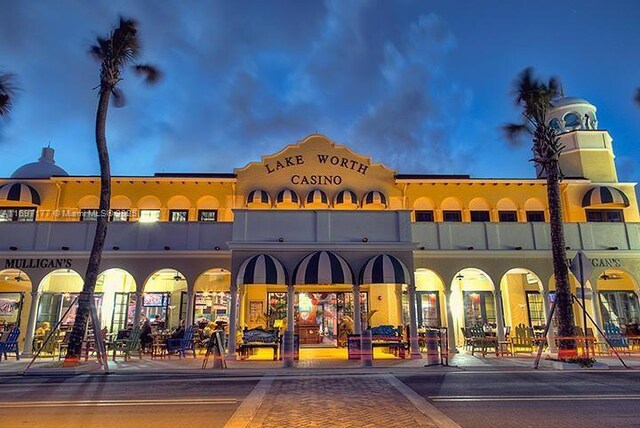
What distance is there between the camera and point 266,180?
24234 mm

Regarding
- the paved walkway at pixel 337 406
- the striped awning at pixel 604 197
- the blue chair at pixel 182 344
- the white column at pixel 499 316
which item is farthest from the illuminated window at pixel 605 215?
the blue chair at pixel 182 344

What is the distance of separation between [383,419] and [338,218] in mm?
12014

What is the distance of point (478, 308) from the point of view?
23828 millimetres

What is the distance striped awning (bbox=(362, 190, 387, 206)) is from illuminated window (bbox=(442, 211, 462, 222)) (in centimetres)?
377

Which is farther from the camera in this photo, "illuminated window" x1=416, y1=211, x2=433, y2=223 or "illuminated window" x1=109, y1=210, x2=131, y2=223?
"illuminated window" x1=416, y1=211, x2=433, y2=223

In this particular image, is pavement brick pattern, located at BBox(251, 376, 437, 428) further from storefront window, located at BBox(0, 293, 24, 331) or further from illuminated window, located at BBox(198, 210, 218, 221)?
storefront window, located at BBox(0, 293, 24, 331)

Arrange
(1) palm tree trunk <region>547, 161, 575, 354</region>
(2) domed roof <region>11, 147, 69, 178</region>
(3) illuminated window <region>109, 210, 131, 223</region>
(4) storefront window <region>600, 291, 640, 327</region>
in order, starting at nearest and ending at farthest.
Answer: (1) palm tree trunk <region>547, 161, 575, 354</region> < (4) storefront window <region>600, 291, 640, 327</region> < (3) illuminated window <region>109, 210, 131, 223</region> < (2) domed roof <region>11, 147, 69, 178</region>

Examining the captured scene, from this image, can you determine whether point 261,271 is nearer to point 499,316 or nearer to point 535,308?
point 499,316

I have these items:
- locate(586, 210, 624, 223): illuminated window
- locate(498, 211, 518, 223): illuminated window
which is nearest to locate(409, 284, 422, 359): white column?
locate(498, 211, 518, 223): illuminated window

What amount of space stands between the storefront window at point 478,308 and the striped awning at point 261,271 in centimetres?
1145

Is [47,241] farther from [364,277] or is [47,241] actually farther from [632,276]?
[632,276]

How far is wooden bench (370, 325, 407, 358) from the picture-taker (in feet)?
57.3

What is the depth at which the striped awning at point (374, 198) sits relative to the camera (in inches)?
938

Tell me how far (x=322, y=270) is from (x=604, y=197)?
56.8ft
